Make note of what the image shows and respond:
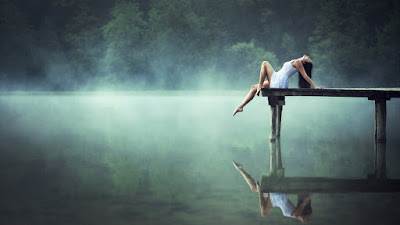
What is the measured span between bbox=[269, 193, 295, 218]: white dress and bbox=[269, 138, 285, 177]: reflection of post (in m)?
0.95

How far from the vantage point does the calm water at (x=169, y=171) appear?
3.49 meters

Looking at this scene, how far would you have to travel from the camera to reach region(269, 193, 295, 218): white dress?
3541mm

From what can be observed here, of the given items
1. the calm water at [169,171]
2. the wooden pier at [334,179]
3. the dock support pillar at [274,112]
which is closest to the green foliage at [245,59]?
the calm water at [169,171]

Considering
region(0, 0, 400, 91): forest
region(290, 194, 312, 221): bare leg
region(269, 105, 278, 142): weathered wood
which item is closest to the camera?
region(290, 194, 312, 221): bare leg

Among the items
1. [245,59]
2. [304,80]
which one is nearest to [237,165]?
[304,80]

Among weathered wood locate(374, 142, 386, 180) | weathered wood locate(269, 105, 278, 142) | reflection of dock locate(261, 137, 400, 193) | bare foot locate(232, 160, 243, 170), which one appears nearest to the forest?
weathered wood locate(269, 105, 278, 142)

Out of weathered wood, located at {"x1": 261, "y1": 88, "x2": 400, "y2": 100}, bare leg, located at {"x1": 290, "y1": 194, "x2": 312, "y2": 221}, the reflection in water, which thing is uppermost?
weathered wood, located at {"x1": 261, "y1": 88, "x2": 400, "y2": 100}

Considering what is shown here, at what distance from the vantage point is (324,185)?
4496 mm

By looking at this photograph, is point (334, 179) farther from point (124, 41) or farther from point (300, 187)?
point (124, 41)

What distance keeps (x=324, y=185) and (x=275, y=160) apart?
1.51m

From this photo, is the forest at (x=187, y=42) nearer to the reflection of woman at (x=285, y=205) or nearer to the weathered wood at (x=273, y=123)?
the weathered wood at (x=273, y=123)

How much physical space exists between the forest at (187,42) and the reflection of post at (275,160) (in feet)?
95.6

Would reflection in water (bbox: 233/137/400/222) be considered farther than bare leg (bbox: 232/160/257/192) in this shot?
No

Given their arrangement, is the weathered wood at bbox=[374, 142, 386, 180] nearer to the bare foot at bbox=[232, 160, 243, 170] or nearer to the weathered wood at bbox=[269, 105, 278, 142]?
the bare foot at bbox=[232, 160, 243, 170]
